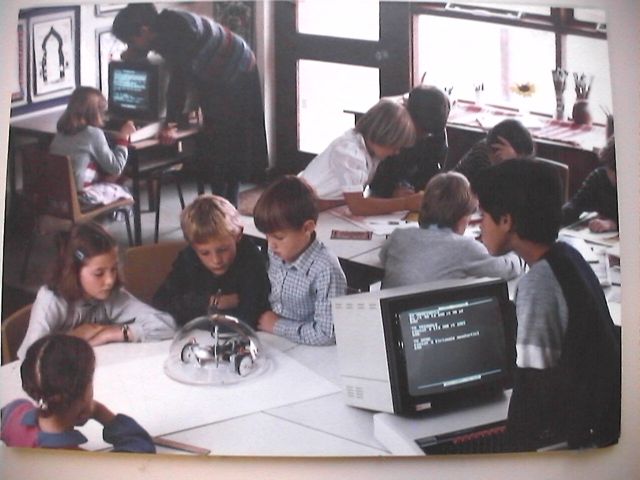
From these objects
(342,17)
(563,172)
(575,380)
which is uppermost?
(342,17)

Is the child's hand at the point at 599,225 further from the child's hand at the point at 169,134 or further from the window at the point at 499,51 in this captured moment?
the child's hand at the point at 169,134

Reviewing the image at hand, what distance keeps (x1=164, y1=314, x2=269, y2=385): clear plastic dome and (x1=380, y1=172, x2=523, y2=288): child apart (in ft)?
1.16

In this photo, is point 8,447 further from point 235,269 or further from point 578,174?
point 578,174

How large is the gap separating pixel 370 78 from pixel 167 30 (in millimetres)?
494

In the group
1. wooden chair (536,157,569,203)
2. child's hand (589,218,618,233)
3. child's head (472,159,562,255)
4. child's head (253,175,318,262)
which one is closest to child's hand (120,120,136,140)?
child's head (253,175,318,262)

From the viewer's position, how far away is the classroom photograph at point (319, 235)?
2270 millimetres

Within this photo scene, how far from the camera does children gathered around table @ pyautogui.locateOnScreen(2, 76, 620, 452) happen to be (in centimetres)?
228

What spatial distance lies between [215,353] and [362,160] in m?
0.57

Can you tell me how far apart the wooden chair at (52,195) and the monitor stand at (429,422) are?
29.3 inches

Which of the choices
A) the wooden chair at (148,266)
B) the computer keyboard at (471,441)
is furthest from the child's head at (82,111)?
the computer keyboard at (471,441)

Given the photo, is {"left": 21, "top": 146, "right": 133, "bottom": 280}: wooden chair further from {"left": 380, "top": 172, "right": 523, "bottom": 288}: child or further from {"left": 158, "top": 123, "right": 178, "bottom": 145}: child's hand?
{"left": 380, "top": 172, "right": 523, "bottom": 288}: child

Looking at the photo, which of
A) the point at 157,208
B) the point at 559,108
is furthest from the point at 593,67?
the point at 157,208

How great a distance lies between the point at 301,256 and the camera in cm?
231

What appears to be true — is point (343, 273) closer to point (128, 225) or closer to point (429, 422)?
point (429, 422)
